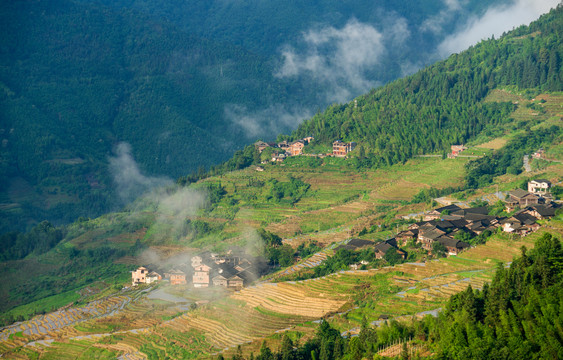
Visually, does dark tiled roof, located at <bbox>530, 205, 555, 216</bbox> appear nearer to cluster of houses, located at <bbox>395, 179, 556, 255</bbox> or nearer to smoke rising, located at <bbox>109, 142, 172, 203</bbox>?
cluster of houses, located at <bbox>395, 179, 556, 255</bbox>

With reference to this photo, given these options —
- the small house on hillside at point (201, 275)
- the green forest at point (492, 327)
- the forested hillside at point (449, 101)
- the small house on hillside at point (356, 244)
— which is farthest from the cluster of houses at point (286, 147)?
the green forest at point (492, 327)

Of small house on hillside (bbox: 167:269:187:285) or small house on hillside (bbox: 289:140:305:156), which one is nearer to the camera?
small house on hillside (bbox: 167:269:187:285)

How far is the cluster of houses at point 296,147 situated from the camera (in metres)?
48.2

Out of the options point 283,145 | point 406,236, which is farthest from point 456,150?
point 406,236

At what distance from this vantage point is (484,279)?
23.4 metres

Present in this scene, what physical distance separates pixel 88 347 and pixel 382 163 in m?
24.7

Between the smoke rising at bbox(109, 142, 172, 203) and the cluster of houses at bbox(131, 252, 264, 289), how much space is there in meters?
24.1

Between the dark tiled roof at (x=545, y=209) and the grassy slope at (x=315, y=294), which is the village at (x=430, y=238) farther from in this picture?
the grassy slope at (x=315, y=294)

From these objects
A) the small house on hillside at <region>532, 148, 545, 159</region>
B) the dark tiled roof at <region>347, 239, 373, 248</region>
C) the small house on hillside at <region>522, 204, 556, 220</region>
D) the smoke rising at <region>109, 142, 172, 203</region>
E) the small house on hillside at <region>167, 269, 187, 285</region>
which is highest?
the smoke rising at <region>109, 142, 172, 203</region>

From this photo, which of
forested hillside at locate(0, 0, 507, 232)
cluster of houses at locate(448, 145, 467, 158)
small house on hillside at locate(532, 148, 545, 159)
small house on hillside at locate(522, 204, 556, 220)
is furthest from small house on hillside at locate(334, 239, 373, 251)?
forested hillside at locate(0, 0, 507, 232)

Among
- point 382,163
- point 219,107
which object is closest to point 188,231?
point 382,163

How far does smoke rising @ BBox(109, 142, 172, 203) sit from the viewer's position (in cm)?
5905

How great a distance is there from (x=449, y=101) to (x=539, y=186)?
1748 centimetres

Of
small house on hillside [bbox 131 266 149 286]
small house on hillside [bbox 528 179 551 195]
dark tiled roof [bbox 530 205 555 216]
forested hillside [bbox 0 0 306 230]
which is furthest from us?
forested hillside [bbox 0 0 306 230]
